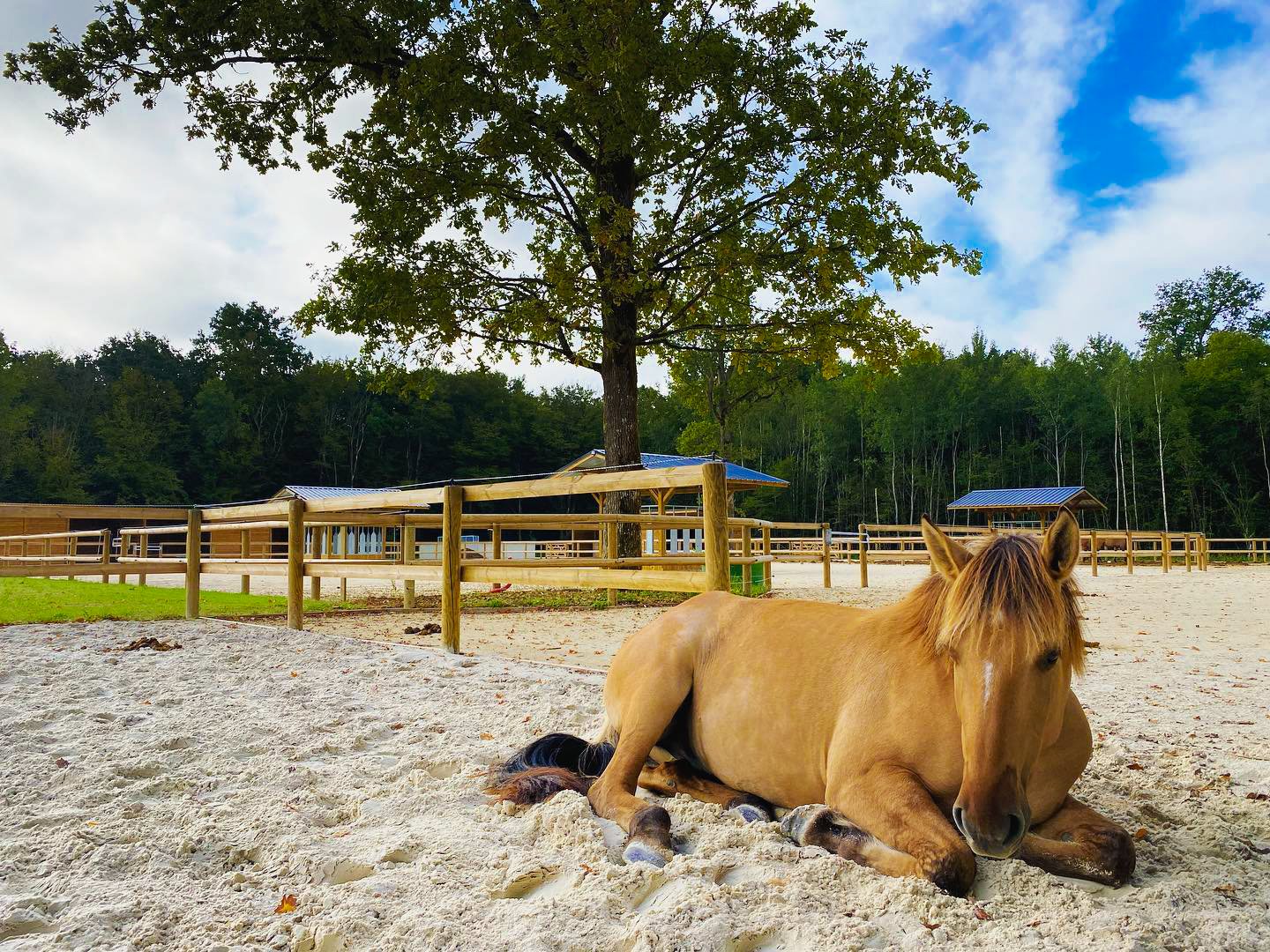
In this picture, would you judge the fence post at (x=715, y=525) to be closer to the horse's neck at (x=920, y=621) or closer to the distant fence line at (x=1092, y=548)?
the horse's neck at (x=920, y=621)

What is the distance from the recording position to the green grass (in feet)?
30.3

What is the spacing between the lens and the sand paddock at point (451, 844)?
179 cm

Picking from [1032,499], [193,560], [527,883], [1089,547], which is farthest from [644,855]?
[1032,499]

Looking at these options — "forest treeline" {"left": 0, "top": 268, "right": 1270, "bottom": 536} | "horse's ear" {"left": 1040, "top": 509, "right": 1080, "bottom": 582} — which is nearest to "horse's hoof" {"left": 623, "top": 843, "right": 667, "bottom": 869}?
"horse's ear" {"left": 1040, "top": 509, "right": 1080, "bottom": 582}

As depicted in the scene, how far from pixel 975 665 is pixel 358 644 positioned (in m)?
5.90

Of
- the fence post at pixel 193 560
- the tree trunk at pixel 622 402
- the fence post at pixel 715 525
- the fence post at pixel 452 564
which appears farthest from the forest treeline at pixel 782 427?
the fence post at pixel 715 525

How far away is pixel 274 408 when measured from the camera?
52.6 metres

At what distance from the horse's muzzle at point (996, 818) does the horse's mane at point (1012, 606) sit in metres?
0.34

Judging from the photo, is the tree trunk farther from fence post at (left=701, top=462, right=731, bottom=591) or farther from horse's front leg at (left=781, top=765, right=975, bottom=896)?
horse's front leg at (left=781, top=765, right=975, bottom=896)

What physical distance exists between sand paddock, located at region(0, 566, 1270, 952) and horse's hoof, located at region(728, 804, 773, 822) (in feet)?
0.22

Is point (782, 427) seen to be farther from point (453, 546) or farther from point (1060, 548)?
point (1060, 548)

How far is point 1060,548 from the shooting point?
6.75ft

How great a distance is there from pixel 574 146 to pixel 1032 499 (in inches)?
1152

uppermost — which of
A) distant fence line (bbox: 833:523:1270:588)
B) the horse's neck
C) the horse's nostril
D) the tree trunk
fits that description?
the tree trunk
